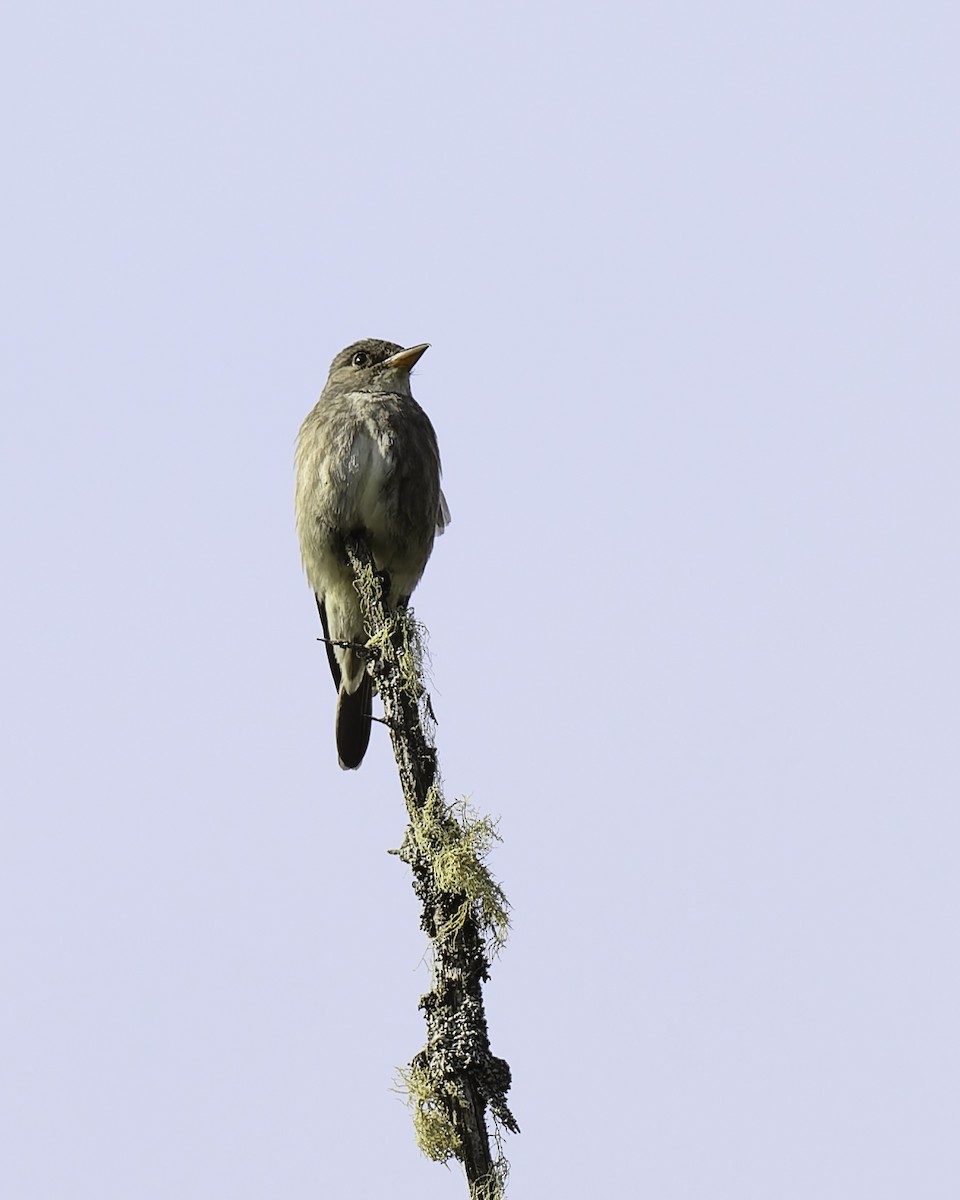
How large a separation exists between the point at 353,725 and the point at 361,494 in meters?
1.41

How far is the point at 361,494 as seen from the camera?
7918 mm

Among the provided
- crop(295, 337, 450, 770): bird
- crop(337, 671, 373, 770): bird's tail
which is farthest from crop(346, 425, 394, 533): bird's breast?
crop(337, 671, 373, 770): bird's tail

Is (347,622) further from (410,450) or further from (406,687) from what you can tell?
(406,687)

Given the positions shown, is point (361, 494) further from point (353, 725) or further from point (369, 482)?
point (353, 725)

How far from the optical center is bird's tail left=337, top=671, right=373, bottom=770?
338 inches

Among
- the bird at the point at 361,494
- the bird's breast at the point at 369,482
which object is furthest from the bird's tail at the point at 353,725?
the bird's breast at the point at 369,482

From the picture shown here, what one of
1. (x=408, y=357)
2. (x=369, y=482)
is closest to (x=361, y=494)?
(x=369, y=482)

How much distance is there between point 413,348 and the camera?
8.58 metres

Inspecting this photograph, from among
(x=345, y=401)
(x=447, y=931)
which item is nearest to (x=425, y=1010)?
(x=447, y=931)

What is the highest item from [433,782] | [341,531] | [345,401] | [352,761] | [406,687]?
[345,401]

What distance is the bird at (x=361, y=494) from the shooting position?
26.1 ft

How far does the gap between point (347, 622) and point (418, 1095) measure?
3.65 m

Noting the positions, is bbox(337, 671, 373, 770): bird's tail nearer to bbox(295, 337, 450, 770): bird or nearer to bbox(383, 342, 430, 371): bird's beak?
bbox(295, 337, 450, 770): bird

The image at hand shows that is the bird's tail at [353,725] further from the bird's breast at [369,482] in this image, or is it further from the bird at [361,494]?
the bird's breast at [369,482]
